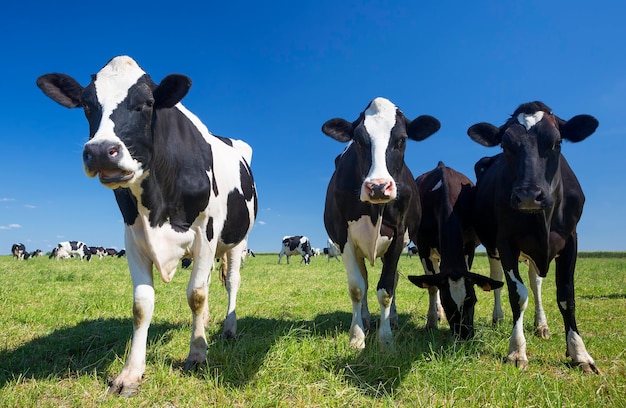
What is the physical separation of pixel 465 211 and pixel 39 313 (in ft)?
22.2

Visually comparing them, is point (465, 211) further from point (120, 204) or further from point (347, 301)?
point (120, 204)

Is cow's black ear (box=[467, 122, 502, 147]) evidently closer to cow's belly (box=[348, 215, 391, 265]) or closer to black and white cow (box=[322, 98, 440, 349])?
black and white cow (box=[322, 98, 440, 349])

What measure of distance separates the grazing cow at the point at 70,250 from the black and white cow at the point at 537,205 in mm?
47134

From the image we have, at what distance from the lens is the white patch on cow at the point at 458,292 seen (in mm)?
5336

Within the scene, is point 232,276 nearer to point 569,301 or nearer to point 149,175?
point 149,175

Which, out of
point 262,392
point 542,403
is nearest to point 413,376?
point 542,403

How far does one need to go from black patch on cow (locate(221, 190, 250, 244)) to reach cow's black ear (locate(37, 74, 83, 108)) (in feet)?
6.43

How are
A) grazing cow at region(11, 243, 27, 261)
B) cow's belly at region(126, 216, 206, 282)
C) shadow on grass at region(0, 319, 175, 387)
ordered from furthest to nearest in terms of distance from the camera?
1. grazing cow at region(11, 243, 27, 261)
2. cow's belly at region(126, 216, 206, 282)
3. shadow on grass at region(0, 319, 175, 387)

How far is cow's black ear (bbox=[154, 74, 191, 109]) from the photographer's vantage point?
4137mm

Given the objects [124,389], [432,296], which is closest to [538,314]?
[432,296]

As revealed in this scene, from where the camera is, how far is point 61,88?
14.1ft

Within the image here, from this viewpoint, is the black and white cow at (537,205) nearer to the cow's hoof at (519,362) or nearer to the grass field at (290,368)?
the cow's hoof at (519,362)

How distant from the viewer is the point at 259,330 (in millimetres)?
6023

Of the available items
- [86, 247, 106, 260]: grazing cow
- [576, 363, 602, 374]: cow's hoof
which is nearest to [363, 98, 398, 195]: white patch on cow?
[576, 363, 602, 374]: cow's hoof
